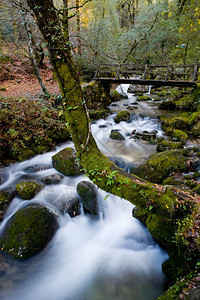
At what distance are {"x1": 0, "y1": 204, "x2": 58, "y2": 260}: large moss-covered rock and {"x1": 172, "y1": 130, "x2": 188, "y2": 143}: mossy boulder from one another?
6.74 m

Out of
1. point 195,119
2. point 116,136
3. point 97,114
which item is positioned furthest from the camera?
point 97,114

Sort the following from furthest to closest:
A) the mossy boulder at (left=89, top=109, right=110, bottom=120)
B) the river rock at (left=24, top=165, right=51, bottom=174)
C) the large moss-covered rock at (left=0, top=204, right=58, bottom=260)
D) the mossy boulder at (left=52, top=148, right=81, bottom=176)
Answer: the mossy boulder at (left=89, top=109, right=110, bottom=120)
the river rock at (left=24, top=165, right=51, bottom=174)
the mossy boulder at (left=52, top=148, right=81, bottom=176)
the large moss-covered rock at (left=0, top=204, right=58, bottom=260)

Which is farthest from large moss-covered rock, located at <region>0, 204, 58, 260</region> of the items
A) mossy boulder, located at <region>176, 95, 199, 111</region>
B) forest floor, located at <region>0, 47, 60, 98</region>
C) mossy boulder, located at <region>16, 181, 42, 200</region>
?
mossy boulder, located at <region>176, 95, 199, 111</region>

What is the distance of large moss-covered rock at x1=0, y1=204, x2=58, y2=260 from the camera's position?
3.97 metres

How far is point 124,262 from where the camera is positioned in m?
4.14

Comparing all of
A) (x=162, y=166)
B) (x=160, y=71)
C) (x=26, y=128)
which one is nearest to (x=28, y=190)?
(x=26, y=128)

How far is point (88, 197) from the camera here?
510cm

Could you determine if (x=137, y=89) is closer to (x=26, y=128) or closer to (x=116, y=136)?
(x=116, y=136)

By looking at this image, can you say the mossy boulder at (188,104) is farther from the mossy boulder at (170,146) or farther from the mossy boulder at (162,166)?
the mossy boulder at (162,166)

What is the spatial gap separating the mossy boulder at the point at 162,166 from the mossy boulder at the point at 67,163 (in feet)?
7.68

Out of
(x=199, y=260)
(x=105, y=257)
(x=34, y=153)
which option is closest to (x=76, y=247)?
(x=105, y=257)

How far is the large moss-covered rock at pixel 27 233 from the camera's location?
3.97 m

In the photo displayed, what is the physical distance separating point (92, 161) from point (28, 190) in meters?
3.49

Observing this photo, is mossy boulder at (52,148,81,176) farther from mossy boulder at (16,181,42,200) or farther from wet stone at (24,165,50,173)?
mossy boulder at (16,181,42,200)
